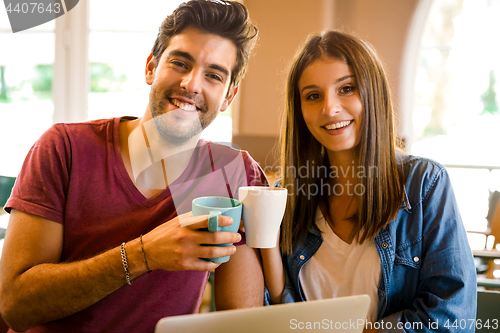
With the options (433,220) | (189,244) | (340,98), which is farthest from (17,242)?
(433,220)

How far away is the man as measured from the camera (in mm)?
883

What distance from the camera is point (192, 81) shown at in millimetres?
1142

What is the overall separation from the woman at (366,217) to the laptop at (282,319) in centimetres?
46

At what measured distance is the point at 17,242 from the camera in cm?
95

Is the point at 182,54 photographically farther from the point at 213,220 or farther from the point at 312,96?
the point at 213,220

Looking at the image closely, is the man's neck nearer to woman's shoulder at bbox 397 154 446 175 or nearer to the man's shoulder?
the man's shoulder

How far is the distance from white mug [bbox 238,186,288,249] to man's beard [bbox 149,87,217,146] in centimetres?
41

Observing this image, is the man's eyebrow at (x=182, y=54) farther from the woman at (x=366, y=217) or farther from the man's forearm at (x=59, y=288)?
the man's forearm at (x=59, y=288)

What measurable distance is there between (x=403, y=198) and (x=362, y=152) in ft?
0.60

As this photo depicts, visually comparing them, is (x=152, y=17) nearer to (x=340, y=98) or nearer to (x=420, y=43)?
(x=420, y=43)

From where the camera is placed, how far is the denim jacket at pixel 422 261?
3.30 feet

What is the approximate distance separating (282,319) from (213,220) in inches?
8.4
